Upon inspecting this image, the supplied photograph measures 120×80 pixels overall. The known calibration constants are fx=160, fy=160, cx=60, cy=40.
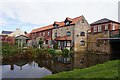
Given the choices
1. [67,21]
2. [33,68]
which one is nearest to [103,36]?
[67,21]

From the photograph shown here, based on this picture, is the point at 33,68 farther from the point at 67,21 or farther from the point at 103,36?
the point at 67,21

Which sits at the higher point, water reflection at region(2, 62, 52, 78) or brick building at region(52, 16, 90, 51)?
brick building at region(52, 16, 90, 51)

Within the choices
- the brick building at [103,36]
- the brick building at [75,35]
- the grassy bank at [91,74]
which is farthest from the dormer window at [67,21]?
the grassy bank at [91,74]

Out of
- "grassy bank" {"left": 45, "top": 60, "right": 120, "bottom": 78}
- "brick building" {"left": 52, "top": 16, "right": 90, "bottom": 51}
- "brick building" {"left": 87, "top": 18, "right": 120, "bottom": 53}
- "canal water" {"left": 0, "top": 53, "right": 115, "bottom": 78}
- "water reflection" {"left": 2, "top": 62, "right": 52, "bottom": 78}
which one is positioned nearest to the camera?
"grassy bank" {"left": 45, "top": 60, "right": 120, "bottom": 78}

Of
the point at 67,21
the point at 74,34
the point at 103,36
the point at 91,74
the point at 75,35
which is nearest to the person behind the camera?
the point at 91,74

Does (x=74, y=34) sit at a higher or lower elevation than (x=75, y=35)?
higher

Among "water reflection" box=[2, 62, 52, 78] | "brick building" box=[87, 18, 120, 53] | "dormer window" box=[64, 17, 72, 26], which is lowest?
"water reflection" box=[2, 62, 52, 78]

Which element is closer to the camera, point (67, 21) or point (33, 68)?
point (33, 68)

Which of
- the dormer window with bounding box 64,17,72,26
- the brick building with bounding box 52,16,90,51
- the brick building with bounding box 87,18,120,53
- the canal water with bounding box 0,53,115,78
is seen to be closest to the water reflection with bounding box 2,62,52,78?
the canal water with bounding box 0,53,115,78

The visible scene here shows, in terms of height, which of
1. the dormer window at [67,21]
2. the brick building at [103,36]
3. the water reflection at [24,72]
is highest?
the dormer window at [67,21]

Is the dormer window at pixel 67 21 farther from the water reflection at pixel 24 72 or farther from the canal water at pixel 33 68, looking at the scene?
the water reflection at pixel 24 72

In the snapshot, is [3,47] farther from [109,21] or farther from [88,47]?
[109,21]

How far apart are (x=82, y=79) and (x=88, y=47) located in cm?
2666

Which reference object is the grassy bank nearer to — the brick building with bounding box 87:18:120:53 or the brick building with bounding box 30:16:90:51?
the brick building with bounding box 87:18:120:53
